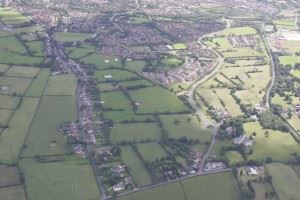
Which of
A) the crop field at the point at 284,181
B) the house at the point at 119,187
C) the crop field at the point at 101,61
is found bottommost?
the crop field at the point at 101,61

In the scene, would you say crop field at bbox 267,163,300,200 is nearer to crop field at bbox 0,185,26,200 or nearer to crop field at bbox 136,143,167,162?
crop field at bbox 136,143,167,162

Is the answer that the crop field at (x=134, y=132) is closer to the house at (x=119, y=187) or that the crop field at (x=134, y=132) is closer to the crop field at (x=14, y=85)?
the house at (x=119, y=187)

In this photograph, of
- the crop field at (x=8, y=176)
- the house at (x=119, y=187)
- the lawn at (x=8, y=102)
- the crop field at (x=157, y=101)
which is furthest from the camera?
the crop field at (x=157, y=101)

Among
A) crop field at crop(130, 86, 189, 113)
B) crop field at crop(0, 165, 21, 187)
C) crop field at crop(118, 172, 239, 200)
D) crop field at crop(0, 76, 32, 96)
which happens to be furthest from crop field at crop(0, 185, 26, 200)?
crop field at crop(0, 76, 32, 96)

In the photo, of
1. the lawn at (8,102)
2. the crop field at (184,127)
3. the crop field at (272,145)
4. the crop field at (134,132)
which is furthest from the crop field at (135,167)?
the lawn at (8,102)

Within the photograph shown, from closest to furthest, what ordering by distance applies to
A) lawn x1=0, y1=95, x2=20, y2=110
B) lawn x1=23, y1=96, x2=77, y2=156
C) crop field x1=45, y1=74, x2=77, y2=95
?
lawn x1=23, y1=96, x2=77, y2=156, lawn x1=0, y1=95, x2=20, y2=110, crop field x1=45, y1=74, x2=77, y2=95

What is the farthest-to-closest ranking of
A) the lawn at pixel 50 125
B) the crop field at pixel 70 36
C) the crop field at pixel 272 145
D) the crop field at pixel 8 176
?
the crop field at pixel 70 36 < the crop field at pixel 272 145 < the lawn at pixel 50 125 < the crop field at pixel 8 176

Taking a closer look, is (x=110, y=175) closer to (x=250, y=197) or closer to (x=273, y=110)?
(x=250, y=197)
